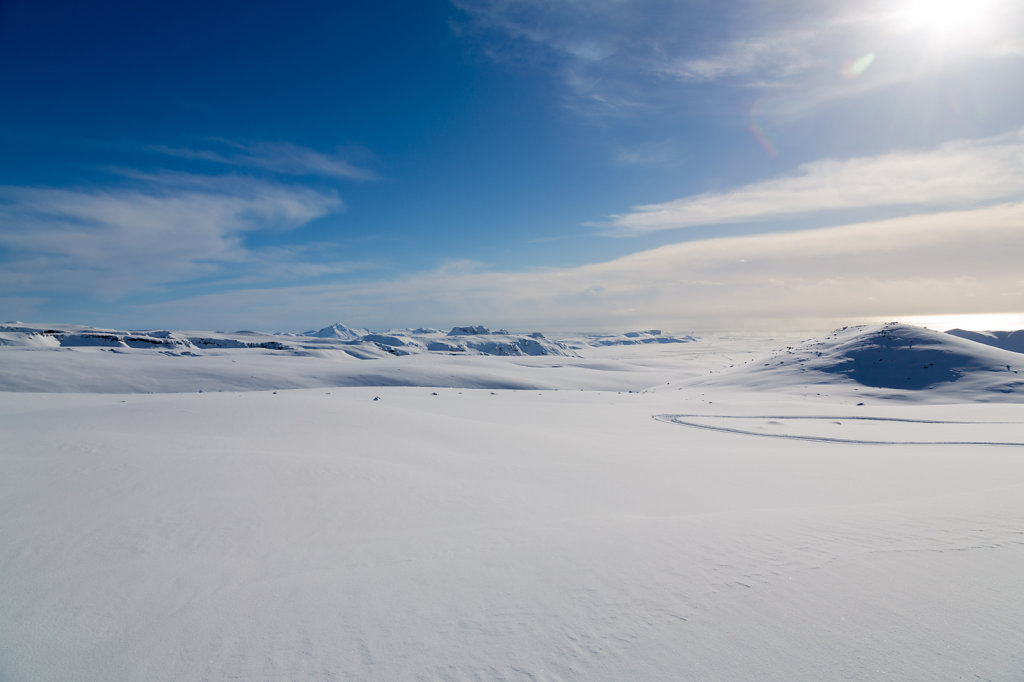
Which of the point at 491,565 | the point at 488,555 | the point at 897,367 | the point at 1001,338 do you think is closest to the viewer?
the point at 491,565

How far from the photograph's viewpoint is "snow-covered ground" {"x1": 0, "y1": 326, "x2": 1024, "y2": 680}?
290 cm

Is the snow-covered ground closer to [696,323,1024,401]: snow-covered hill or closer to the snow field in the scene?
the snow field

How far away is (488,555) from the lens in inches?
168

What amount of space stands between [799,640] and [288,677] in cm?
322

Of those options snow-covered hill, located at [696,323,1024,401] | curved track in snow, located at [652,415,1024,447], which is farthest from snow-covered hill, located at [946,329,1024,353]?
curved track in snow, located at [652,415,1024,447]

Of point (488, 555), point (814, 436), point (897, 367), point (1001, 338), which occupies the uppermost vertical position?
point (1001, 338)

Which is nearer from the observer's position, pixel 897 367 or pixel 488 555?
pixel 488 555

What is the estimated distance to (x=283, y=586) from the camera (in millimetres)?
3773

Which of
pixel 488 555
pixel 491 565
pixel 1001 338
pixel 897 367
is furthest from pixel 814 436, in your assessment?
pixel 1001 338

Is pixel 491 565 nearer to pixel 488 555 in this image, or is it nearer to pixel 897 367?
pixel 488 555

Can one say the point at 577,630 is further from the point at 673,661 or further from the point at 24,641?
the point at 24,641

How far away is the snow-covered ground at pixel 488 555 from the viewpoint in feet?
9.52

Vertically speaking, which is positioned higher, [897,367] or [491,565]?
[897,367]

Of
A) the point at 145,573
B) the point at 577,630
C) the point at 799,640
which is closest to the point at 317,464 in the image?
the point at 145,573
